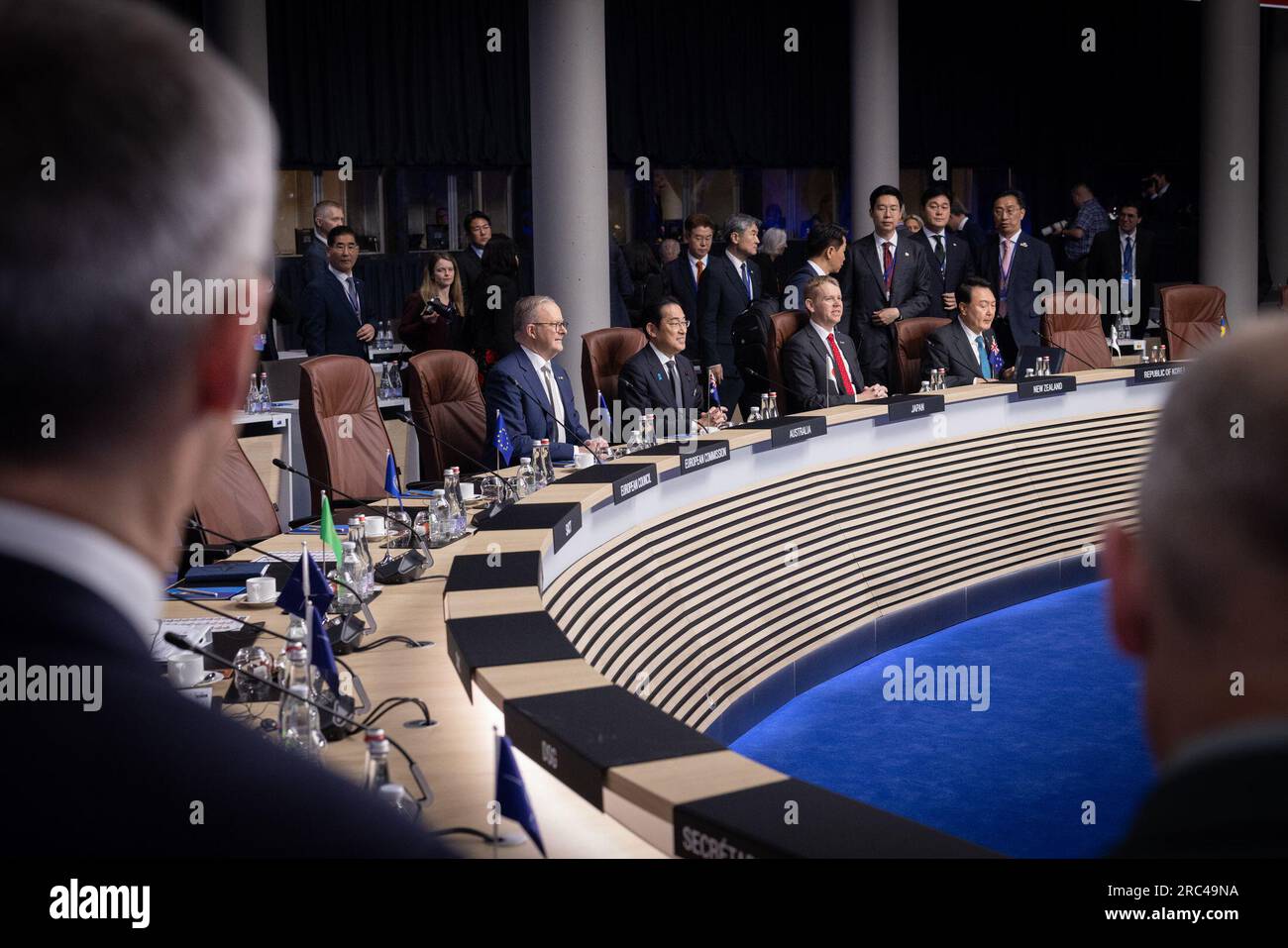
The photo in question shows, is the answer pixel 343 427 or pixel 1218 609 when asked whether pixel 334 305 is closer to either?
pixel 343 427

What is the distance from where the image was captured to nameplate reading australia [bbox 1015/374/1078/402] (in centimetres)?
614

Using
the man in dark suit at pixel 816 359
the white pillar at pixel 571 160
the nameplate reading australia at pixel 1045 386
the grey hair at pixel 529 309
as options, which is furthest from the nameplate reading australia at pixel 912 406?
the white pillar at pixel 571 160

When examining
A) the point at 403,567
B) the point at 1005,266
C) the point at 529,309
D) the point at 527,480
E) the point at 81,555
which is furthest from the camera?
the point at 1005,266

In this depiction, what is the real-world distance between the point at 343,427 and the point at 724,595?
136 cm

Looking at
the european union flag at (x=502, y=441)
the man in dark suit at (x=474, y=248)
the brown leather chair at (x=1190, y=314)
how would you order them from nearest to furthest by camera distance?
the european union flag at (x=502, y=441) → the brown leather chair at (x=1190, y=314) → the man in dark suit at (x=474, y=248)

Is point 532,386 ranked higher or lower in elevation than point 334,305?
lower

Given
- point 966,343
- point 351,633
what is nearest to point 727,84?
point 966,343

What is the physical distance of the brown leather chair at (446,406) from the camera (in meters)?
5.21

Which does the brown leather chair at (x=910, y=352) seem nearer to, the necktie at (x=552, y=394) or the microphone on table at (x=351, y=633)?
the necktie at (x=552, y=394)

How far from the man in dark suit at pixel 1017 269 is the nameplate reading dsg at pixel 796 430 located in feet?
8.92

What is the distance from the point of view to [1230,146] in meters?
10.9

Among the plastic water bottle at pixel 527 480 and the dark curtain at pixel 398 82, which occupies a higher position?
the dark curtain at pixel 398 82

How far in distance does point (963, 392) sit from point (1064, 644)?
107 cm

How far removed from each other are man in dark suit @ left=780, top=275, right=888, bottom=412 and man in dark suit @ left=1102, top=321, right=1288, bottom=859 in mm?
5395
